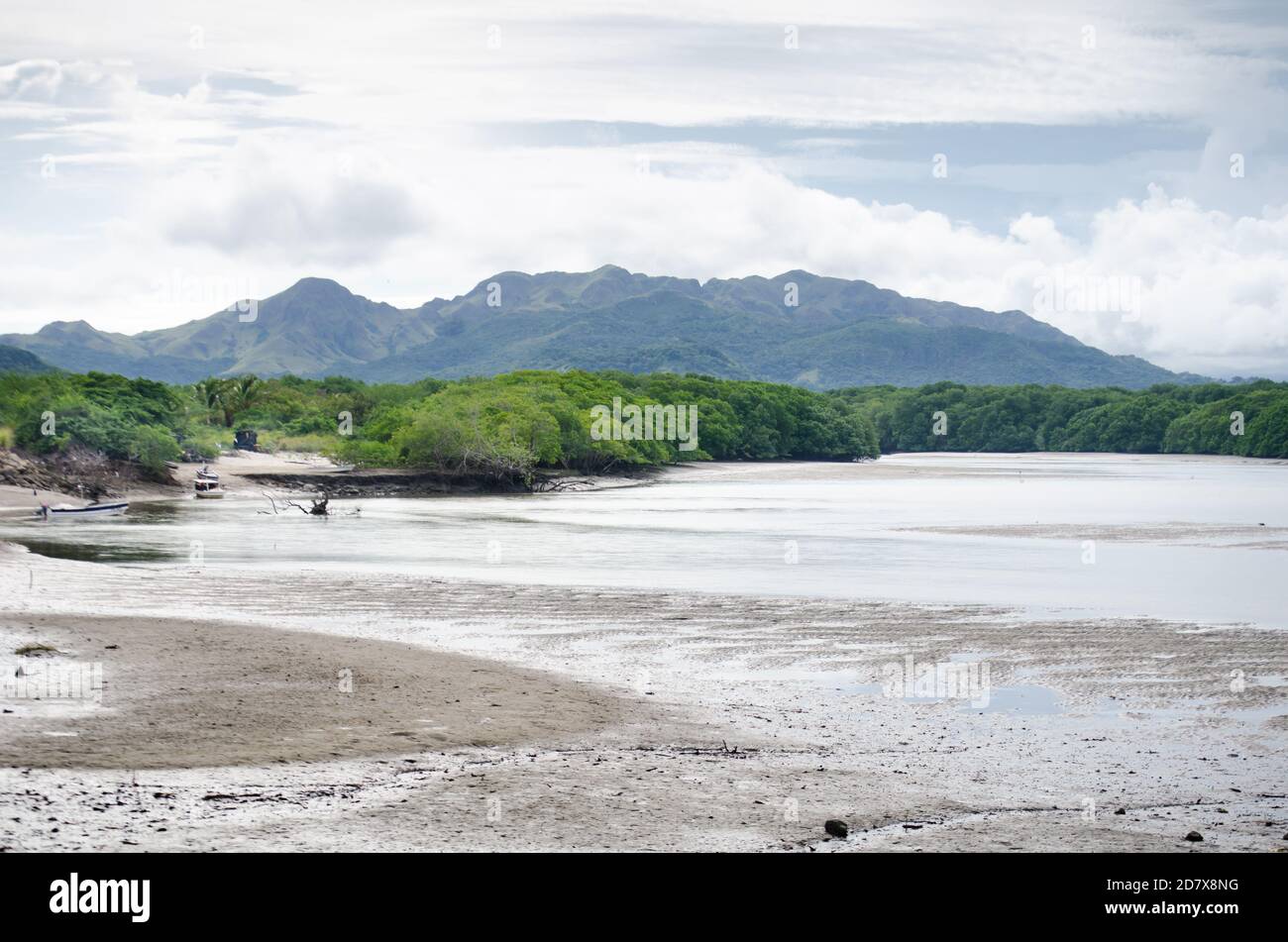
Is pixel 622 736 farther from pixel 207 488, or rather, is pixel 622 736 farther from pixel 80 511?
pixel 207 488

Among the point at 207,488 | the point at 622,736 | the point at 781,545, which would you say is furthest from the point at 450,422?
the point at 622,736

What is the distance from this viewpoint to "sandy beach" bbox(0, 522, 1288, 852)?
36.9 feet

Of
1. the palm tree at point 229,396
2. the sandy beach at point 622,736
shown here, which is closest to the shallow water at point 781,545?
the sandy beach at point 622,736

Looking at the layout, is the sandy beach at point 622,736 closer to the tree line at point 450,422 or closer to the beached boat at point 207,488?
the beached boat at point 207,488

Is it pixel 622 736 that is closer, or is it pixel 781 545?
pixel 622 736

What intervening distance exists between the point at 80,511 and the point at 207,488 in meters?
18.8

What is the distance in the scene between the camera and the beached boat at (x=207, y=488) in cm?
7881

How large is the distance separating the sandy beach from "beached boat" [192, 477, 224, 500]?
180 feet

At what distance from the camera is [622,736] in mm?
15320

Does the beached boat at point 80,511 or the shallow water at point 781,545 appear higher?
the beached boat at point 80,511

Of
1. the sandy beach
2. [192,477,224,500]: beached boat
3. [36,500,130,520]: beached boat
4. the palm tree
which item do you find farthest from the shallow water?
the palm tree

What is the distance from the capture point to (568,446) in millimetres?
109875

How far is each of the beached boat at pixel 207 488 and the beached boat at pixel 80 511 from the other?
13.3 m
